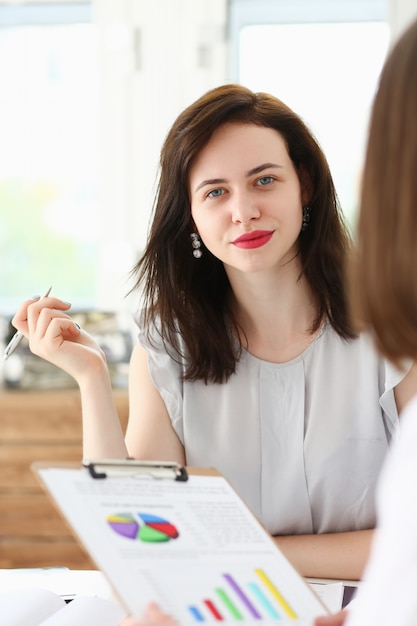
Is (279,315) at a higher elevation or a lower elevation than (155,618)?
higher

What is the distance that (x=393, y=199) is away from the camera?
0.78 meters

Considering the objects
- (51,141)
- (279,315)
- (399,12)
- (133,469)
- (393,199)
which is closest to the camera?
(393,199)

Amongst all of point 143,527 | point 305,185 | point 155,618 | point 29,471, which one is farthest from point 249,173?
point 29,471

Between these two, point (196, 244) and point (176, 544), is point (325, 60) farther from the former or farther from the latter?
point (176, 544)

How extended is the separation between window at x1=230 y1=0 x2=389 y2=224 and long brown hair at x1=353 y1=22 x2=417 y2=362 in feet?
8.24

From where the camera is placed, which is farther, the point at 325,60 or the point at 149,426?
the point at 325,60

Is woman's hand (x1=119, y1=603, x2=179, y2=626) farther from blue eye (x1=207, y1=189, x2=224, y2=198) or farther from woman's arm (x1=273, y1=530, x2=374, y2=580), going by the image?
blue eye (x1=207, y1=189, x2=224, y2=198)

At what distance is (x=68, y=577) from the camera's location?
1.42m

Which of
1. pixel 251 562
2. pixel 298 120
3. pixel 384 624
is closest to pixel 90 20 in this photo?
pixel 298 120

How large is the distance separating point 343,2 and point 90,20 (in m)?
0.89

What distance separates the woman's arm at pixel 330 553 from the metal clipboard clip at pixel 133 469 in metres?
0.42

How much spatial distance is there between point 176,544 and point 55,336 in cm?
70

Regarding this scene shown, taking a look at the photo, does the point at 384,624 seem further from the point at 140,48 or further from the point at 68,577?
the point at 140,48

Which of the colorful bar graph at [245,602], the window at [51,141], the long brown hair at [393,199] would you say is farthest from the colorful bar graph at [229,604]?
the window at [51,141]
